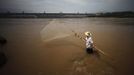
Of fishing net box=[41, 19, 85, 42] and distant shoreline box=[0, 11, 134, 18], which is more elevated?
distant shoreline box=[0, 11, 134, 18]

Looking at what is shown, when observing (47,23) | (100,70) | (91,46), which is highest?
(47,23)

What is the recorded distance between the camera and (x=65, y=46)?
11.1 ft

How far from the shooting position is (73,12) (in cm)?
343

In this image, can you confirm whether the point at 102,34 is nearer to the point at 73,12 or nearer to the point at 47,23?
the point at 73,12

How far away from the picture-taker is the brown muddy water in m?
3.29

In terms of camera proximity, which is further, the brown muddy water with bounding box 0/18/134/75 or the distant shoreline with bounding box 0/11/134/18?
the distant shoreline with bounding box 0/11/134/18

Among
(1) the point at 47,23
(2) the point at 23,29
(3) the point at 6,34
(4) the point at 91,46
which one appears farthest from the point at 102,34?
(3) the point at 6,34

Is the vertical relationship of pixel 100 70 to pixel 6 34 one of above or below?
below

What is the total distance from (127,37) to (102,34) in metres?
0.35

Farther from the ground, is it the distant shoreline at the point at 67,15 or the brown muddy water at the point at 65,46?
the distant shoreline at the point at 67,15

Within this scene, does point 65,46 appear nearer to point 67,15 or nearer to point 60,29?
point 60,29

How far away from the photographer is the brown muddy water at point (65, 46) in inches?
130

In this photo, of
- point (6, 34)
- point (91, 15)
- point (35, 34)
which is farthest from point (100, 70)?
point (6, 34)

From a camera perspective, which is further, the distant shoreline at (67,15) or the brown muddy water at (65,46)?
the distant shoreline at (67,15)
